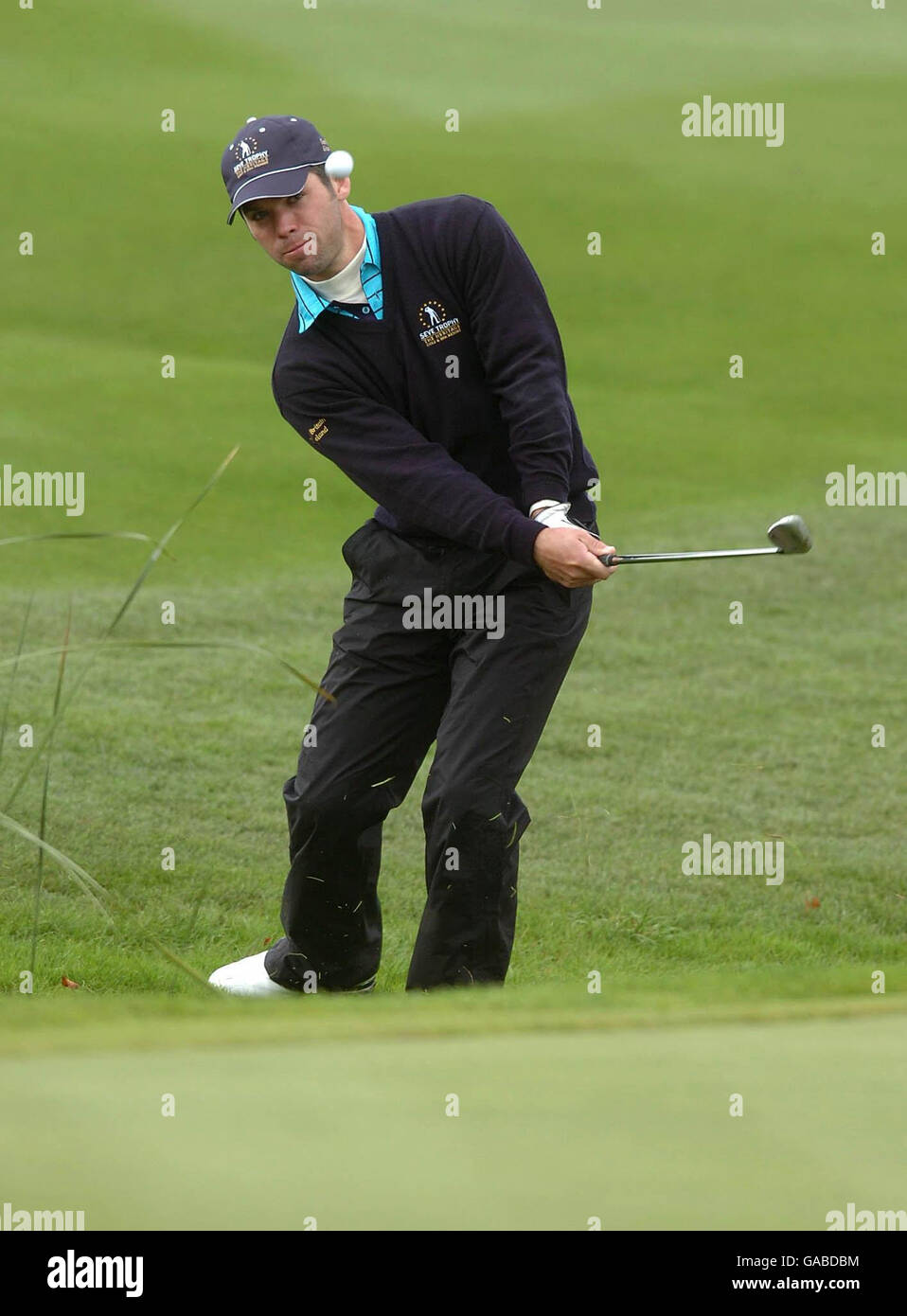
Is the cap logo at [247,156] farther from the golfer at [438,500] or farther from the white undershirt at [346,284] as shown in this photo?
the white undershirt at [346,284]

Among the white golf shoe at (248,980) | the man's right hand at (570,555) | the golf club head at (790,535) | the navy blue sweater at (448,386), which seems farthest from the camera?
the white golf shoe at (248,980)

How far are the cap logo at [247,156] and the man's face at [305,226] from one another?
6 cm

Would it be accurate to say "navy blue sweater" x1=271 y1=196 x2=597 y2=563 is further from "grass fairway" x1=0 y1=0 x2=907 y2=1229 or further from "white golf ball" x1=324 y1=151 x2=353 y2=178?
"grass fairway" x1=0 y1=0 x2=907 y2=1229

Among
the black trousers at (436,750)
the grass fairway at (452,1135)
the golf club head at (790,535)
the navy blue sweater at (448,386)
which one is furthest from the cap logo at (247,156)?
the grass fairway at (452,1135)

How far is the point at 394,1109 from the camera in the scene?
3.88ft

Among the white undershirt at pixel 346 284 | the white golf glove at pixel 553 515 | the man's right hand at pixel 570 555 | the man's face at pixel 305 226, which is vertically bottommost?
the man's right hand at pixel 570 555

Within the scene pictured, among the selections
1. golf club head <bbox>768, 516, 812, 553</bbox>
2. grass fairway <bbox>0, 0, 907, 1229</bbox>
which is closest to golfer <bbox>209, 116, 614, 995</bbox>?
golf club head <bbox>768, 516, 812, 553</bbox>

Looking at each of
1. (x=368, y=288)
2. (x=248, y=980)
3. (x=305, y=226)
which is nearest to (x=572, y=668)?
(x=248, y=980)

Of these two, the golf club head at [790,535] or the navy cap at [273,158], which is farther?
the golf club head at [790,535]

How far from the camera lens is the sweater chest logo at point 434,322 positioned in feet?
10.1

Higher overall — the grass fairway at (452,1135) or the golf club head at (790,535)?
the golf club head at (790,535)

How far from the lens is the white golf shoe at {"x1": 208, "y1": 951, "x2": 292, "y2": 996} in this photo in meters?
3.46
